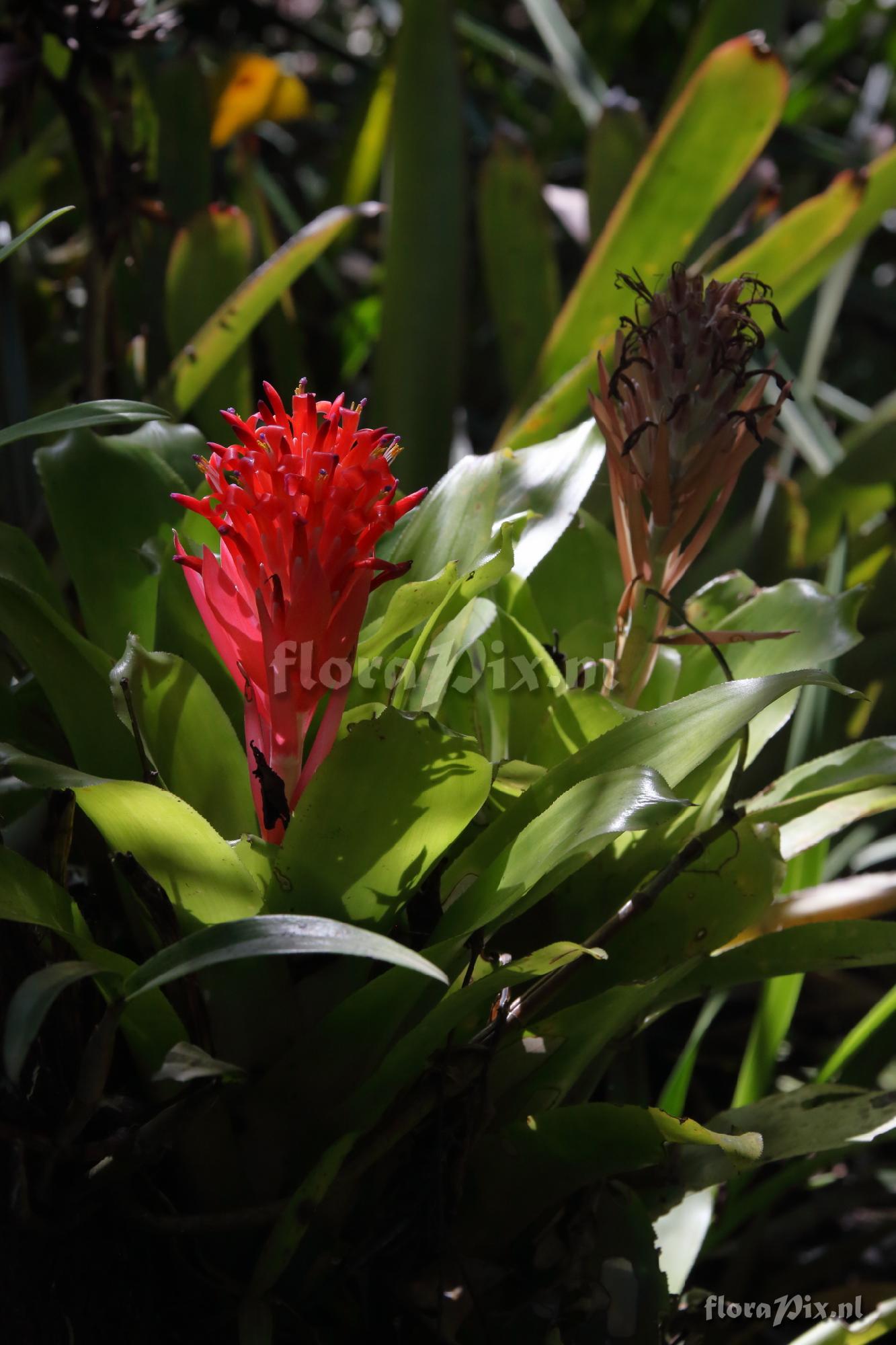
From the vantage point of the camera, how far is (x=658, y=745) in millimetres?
345

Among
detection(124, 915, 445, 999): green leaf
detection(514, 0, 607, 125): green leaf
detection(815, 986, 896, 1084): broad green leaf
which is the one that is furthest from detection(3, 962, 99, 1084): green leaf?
detection(514, 0, 607, 125): green leaf

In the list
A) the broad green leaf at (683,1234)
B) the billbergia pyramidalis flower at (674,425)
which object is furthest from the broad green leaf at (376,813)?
the broad green leaf at (683,1234)

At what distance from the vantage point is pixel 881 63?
1.42 metres

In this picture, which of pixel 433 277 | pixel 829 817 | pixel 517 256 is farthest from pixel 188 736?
pixel 517 256

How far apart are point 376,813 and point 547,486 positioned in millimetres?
196

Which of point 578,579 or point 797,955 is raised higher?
point 578,579

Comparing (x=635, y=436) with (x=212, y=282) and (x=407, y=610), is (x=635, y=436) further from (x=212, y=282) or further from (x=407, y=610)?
(x=212, y=282)

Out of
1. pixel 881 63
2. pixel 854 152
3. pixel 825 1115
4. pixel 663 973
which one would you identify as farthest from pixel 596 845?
pixel 881 63

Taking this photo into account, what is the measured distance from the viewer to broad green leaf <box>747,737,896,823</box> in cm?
40

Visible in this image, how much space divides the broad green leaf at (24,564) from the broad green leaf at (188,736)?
80 millimetres

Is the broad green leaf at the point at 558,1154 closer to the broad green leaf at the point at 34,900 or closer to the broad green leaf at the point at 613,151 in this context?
the broad green leaf at the point at 34,900

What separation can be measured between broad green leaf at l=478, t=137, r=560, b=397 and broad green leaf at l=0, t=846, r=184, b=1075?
0.62m

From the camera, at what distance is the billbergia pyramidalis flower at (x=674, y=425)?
0.38 meters

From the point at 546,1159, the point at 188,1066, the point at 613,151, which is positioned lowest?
the point at 546,1159
